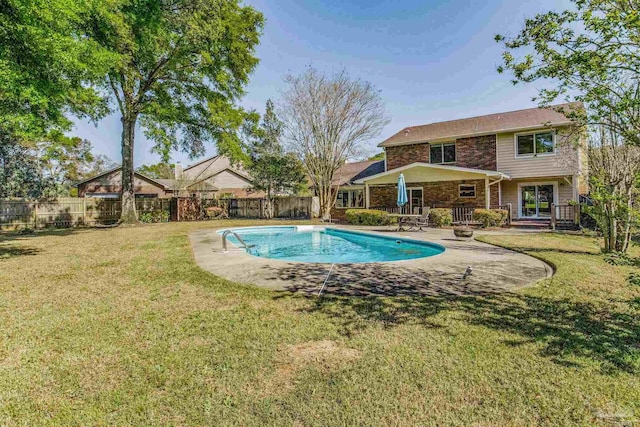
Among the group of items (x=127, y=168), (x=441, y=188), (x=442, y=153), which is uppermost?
(x=442, y=153)

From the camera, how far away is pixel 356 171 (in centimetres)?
2731

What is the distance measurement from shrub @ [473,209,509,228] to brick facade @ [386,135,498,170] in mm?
4249

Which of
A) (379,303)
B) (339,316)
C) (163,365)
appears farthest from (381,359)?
(163,365)

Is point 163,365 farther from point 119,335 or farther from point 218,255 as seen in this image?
point 218,255

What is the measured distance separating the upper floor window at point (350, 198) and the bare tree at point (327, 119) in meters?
4.24

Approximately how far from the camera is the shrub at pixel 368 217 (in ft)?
59.6

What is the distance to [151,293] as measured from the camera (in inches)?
213

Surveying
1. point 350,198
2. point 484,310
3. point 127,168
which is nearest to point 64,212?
point 127,168

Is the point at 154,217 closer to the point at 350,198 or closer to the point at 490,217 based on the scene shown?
the point at 350,198

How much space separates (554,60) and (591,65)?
0.45 meters

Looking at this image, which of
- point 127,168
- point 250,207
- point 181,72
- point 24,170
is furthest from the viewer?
point 250,207

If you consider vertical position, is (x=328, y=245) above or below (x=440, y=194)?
below

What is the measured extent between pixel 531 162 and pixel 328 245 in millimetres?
13123

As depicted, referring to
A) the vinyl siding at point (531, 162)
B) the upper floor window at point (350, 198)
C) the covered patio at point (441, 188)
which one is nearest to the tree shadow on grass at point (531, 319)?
the covered patio at point (441, 188)
